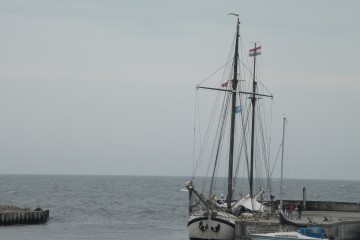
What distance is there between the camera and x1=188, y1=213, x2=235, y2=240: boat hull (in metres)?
52.2

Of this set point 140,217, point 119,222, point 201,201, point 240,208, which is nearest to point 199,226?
point 201,201

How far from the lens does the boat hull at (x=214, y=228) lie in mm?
52188

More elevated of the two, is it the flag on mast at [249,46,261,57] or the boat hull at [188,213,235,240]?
the flag on mast at [249,46,261,57]

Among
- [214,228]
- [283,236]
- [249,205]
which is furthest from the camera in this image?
[249,205]

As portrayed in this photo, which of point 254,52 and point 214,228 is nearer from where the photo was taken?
point 214,228

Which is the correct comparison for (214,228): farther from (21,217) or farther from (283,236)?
(21,217)

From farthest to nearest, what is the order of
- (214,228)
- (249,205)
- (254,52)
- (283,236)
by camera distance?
(254,52)
(249,205)
(214,228)
(283,236)

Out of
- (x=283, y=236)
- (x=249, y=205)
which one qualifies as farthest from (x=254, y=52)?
(x=283, y=236)

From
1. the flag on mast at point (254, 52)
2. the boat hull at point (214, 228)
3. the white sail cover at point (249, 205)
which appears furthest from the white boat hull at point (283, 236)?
the flag on mast at point (254, 52)

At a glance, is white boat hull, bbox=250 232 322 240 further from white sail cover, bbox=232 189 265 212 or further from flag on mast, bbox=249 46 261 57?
flag on mast, bbox=249 46 261 57

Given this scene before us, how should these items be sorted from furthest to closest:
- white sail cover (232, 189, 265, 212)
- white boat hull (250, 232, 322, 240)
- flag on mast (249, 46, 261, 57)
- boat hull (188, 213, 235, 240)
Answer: flag on mast (249, 46, 261, 57) < white sail cover (232, 189, 265, 212) < boat hull (188, 213, 235, 240) < white boat hull (250, 232, 322, 240)

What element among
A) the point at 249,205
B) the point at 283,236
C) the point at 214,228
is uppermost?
the point at 249,205

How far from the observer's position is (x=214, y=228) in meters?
52.3

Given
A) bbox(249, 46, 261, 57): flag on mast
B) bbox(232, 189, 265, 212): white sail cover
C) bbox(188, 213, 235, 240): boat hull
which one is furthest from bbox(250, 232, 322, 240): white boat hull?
bbox(249, 46, 261, 57): flag on mast
